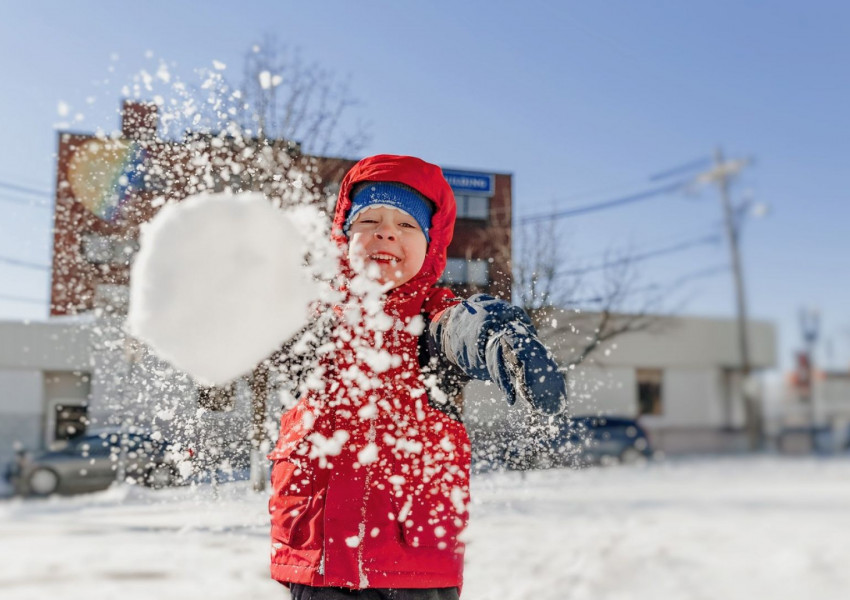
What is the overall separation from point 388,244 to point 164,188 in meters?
0.57

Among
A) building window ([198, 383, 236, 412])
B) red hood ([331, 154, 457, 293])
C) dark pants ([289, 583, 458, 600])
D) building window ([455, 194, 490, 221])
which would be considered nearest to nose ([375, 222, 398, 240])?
red hood ([331, 154, 457, 293])

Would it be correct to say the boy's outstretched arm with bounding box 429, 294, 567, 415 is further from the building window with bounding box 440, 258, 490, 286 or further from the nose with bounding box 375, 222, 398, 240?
the building window with bounding box 440, 258, 490, 286

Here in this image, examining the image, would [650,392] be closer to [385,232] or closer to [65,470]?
[65,470]

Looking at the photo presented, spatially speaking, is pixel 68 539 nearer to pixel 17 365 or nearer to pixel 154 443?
pixel 154 443

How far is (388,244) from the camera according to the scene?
1555mm

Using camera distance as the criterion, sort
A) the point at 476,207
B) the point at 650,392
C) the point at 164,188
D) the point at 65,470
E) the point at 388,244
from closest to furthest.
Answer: the point at 388,244
the point at 164,188
the point at 476,207
the point at 65,470
the point at 650,392

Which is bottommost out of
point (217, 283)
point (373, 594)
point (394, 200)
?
point (373, 594)

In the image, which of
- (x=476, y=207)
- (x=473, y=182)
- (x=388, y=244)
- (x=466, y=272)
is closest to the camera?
(x=388, y=244)

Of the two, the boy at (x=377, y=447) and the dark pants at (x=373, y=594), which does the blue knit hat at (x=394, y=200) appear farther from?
the dark pants at (x=373, y=594)

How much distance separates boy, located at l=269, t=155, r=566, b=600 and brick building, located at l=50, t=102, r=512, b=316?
24 cm

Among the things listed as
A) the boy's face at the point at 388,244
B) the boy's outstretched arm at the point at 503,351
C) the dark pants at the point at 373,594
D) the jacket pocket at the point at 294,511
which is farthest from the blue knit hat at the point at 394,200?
the dark pants at the point at 373,594

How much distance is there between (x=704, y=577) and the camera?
3607 mm

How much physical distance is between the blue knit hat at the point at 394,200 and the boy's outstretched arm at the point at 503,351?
0.34m

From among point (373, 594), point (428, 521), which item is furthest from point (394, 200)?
point (373, 594)
